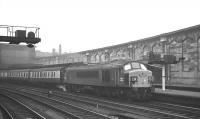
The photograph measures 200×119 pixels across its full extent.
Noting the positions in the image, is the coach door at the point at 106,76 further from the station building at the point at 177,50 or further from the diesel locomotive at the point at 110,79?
the station building at the point at 177,50

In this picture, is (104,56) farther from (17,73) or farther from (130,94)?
(130,94)

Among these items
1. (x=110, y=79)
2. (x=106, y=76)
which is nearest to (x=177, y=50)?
(x=106, y=76)

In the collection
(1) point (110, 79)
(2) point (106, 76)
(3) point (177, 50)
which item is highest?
(3) point (177, 50)

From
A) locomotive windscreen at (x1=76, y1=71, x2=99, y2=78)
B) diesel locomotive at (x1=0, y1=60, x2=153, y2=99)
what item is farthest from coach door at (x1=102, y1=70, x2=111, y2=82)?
locomotive windscreen at (x1=76, y1=71, x2=99, y2=78)

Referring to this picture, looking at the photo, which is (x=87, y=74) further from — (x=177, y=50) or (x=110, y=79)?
(x=177, y=50)

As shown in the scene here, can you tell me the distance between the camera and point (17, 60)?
70188mm

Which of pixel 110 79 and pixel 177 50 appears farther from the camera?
pixel 177 50


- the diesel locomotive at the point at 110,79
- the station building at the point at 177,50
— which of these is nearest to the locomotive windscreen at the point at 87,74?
the diesel locomotive at the point at 110,79

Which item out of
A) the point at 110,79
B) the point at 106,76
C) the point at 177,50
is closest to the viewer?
the point at 110,79

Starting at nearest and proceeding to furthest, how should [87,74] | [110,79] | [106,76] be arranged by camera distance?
[110,79], [106,76], [87,74]

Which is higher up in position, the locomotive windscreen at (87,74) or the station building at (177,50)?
the station building at (177,50)

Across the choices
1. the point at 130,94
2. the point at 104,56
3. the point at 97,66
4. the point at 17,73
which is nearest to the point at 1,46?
the point at 17,73

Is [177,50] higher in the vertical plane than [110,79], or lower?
higher

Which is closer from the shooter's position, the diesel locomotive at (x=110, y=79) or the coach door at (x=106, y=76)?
the diesel locomotive at (x=110, y=79)
